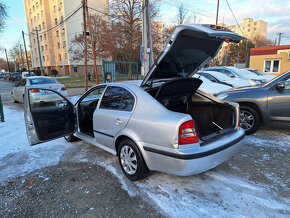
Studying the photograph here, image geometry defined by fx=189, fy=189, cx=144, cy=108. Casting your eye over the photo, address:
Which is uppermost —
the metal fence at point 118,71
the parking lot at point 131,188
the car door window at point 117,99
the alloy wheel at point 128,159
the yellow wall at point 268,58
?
the yellow wall at point 268,58

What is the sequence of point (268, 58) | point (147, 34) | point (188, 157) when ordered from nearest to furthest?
1. point (188, 157)
2. point (147, 34)
3. point (268, 58)

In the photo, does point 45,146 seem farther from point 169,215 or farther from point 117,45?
point 117,45

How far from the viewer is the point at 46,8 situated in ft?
138

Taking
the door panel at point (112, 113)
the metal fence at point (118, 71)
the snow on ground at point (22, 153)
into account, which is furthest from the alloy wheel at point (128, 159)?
the metal fence at point (118, 71)

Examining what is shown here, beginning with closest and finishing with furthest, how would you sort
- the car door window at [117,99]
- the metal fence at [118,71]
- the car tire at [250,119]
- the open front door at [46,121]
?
1. the car door window at [117,99]
2. the open front door at [46,121]
3. the car tire at [250,119]
4. the metal fence at [118,71]

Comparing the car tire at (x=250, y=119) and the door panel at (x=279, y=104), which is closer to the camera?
the door panel at (x=279, y=104)

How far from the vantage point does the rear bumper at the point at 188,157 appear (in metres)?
2.25

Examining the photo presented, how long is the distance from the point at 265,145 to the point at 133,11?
2483 cm

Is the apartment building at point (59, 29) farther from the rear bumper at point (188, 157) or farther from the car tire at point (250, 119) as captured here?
the rear bumper at point (188, 157)

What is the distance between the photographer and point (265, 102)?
4340mm

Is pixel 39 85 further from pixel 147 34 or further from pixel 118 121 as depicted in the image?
pixel 118 121

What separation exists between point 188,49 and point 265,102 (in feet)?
8.33

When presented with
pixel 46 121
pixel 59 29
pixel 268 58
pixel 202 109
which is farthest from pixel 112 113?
pixel 59 29

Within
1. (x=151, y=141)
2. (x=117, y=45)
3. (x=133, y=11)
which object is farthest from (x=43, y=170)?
(x=133, y=11)
